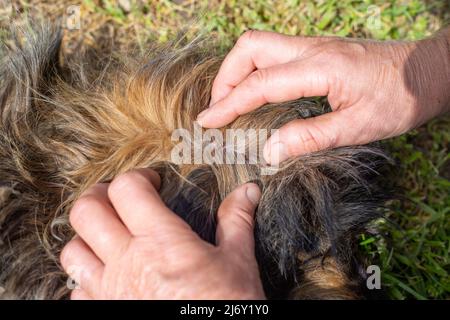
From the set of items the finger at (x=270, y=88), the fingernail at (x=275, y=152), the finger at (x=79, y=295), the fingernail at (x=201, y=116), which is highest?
the finger at (x=270, y=88)

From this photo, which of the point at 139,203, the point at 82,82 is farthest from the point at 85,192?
the point at 82,82

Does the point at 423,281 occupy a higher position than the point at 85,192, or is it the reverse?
the point at 85,192

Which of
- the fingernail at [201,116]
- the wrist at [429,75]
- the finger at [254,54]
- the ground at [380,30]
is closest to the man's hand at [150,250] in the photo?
the fingernail at [201,116]

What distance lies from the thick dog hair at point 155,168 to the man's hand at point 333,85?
0.24 feet

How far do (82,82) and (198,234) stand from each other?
0.98 meters

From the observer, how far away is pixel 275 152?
2.17 metres

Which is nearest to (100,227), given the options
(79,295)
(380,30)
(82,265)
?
(82,265)

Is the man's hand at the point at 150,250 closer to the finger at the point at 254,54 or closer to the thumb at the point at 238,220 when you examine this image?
the thumb at the point at 238,220

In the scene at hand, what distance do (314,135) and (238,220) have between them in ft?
1.64

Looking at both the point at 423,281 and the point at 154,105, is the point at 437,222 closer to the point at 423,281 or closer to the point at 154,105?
the point at 423,281

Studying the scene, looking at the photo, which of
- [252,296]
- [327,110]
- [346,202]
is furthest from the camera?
[327,110]

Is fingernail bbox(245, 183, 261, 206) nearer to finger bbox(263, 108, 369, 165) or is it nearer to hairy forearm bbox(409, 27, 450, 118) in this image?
finger bbox(263, 108, 369, 165)

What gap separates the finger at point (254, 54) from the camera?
241 centimetres

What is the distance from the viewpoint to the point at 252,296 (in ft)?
6.00
